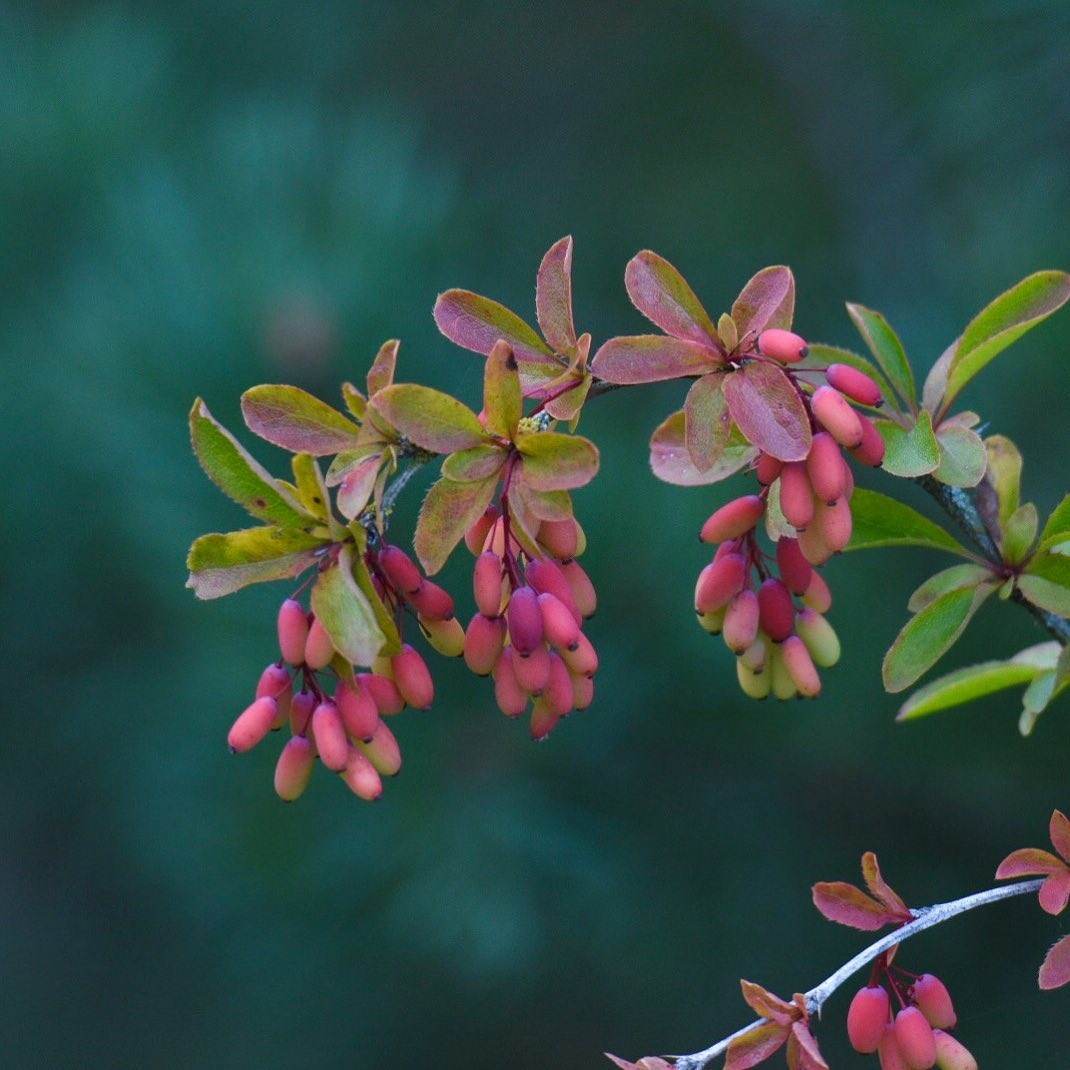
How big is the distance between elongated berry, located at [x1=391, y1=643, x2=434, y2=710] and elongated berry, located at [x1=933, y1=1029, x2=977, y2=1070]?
218 millimetres

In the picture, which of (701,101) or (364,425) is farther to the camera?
(701,101)

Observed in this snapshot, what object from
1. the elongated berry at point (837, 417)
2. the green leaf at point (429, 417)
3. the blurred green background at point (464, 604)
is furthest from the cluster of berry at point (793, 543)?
the blurred green background at point (464, 604)

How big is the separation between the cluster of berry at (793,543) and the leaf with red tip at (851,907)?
78mm

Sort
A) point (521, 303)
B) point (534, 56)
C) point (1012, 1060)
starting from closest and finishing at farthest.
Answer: point (1012, 1060) → point (521, 303) → point (534, 56)

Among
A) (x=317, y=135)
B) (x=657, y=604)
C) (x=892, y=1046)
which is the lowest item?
(x=657, y=604)

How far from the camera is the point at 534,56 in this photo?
10.5 feet

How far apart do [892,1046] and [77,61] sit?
5.52 ft

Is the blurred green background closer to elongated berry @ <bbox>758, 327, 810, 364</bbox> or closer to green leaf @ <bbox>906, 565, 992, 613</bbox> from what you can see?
green leaf @ <bbox>906, 565, 992, 613</bbox>

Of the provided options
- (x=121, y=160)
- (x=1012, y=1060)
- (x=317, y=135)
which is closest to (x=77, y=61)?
(x=121, y=160)

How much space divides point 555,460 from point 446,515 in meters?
0.04

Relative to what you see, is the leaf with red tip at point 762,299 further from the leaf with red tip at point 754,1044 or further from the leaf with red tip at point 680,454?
the leaf with red tip at point 754,1044

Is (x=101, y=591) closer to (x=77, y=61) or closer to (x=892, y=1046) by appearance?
(x=77, y=61)

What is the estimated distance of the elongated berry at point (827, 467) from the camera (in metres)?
0.45

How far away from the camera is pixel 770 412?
450mm
